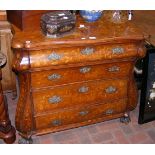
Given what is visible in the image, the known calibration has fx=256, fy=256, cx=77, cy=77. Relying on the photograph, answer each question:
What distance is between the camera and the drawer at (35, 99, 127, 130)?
2494mm

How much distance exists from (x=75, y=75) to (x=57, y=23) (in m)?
0.52

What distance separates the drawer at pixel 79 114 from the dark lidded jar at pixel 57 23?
79 cm

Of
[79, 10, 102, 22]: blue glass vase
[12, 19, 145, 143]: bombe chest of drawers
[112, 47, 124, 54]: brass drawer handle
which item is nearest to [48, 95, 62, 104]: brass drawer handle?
[12, 19, 145, 143]: bombe chest of drawers

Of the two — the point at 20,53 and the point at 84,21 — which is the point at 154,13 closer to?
the point at 84,21

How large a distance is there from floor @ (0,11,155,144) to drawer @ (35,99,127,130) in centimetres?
26

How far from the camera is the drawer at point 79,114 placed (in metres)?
→ 2.49

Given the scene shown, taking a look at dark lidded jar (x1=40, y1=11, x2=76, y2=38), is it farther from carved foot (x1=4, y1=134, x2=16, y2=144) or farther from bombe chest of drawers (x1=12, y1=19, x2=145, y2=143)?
carved foot (x1=4, y1=134, x2=16, y2=144)

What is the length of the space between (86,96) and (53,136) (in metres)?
0.66

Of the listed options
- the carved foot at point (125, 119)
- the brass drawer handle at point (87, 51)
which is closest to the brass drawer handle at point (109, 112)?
the carved foot at point (125, 119)

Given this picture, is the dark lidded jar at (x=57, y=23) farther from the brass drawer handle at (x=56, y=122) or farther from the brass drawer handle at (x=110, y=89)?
the brass drawer handle at (x=56, y=122)

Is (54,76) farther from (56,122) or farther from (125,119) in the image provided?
(125,119)

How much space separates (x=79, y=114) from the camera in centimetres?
260

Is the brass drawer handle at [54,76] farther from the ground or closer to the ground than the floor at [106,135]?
farther from the ground

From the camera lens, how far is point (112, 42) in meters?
2.25
